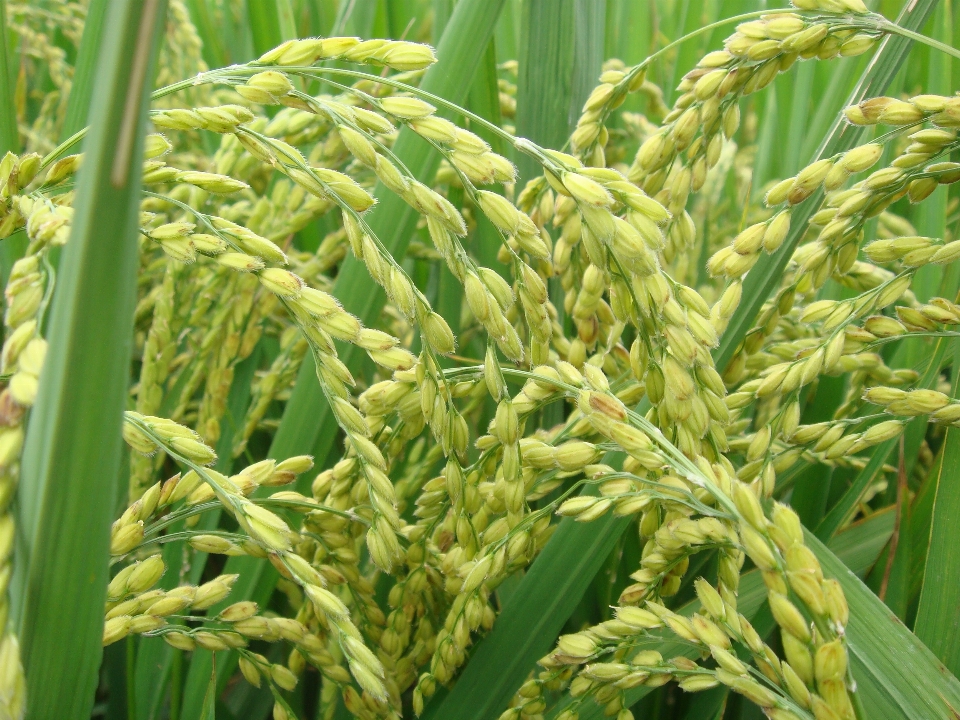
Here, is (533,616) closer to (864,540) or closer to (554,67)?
(864,540)

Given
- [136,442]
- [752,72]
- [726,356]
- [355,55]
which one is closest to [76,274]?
[136,442]

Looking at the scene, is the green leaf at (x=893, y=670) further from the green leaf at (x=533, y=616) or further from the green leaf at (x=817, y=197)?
the green leaf at (x=817, y=197)

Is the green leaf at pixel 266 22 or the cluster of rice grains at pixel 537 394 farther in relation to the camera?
the green leaf at pixel 266 22

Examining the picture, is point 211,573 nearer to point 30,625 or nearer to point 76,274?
point 30,625

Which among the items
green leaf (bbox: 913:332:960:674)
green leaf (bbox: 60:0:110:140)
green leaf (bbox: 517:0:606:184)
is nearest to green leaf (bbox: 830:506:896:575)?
green leaf (bbox: 913:332:960:674)

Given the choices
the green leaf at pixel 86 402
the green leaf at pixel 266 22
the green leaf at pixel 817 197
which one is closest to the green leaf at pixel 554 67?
the green leaf at pixel 817 197

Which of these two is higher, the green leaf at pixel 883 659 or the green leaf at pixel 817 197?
the green leaf at pixel 817 197
